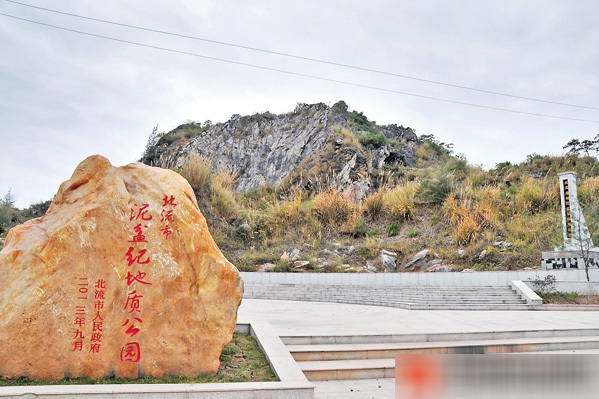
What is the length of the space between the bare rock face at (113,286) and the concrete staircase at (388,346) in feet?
3.83

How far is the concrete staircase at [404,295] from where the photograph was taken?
31.7 feet

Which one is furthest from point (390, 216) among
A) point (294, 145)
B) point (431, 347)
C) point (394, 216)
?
point (294, 145)

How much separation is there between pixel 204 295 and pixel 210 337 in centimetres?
37

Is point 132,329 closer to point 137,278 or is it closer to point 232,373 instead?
point 137,278

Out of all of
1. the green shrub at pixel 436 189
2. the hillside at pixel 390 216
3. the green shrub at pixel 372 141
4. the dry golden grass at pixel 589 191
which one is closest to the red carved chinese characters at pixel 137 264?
the hillside at pixel 390 216

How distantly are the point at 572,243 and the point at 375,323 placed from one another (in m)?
7.31

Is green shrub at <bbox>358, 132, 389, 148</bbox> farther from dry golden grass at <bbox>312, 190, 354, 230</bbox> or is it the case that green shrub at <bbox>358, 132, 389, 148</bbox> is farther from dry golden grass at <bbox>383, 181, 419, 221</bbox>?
dry golden grass at <bbox>312, 190, 354, 230</bbox>

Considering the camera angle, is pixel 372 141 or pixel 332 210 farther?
pixel 372 141

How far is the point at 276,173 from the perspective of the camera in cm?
3050

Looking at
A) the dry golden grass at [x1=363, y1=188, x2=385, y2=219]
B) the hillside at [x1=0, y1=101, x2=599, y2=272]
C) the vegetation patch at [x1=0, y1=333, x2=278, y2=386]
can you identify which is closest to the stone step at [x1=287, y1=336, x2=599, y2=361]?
the vegetation patch at [x1=0, y1=333, x2=278, y2=386]

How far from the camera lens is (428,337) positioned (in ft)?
18.4

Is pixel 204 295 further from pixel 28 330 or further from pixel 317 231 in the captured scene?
pixel 317 231

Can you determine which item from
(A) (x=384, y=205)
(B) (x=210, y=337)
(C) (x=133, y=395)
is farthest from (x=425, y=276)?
(C) (x=133, y=395)

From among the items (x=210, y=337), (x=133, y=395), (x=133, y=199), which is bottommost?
(x=133, y=395)
